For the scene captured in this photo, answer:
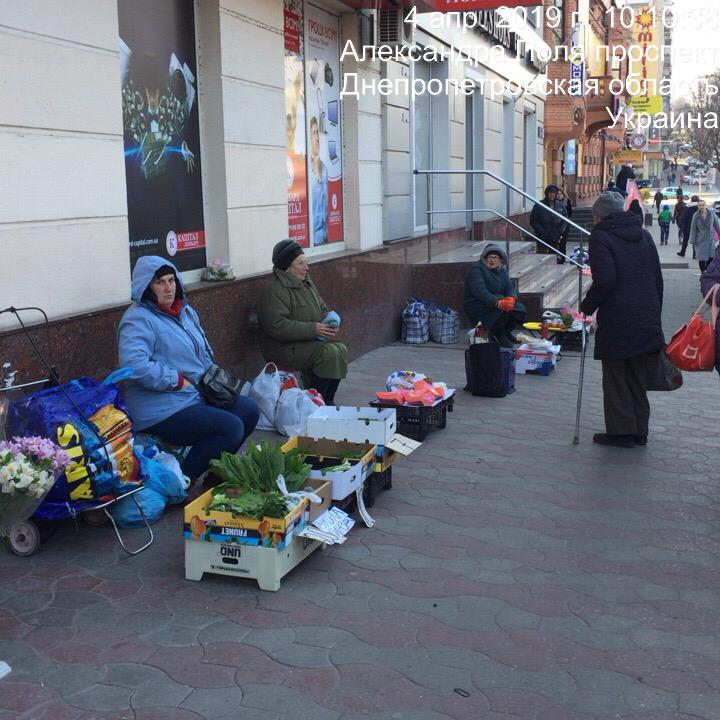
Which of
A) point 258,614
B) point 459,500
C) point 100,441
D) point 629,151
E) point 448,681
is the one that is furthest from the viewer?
point 629,151

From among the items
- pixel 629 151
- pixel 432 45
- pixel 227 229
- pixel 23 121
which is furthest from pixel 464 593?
pixel 629 151

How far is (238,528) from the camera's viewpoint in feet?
13.8

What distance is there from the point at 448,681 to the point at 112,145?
392cm

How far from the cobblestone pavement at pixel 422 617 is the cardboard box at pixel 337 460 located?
10.7 inches

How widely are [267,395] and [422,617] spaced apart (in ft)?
10.4

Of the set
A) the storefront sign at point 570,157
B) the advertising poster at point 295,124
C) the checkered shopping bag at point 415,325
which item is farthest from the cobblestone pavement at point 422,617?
the storefront sign at point 570,157

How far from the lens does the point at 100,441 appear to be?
4535mm

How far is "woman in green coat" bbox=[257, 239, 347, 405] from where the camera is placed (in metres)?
7.17

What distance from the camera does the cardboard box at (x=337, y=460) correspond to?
4.83 metres

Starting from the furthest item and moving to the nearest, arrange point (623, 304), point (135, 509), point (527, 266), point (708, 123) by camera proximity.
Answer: point (708, 123) → point (527, 266) → point (623, 304) → point (135, 509)

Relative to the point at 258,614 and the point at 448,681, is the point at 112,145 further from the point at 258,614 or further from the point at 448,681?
the point at 448,681

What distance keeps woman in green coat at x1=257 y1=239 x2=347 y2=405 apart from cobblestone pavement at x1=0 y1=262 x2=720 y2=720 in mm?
1521

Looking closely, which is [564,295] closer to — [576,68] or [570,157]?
[576,68]

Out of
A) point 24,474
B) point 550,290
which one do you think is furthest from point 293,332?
point 550,290
